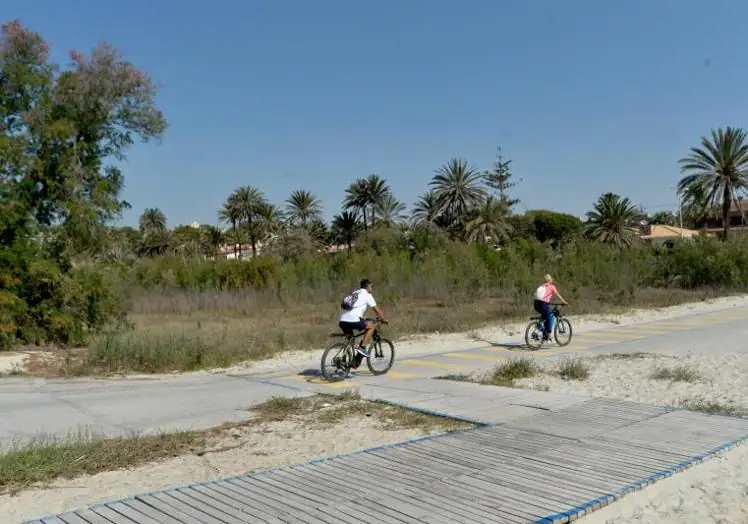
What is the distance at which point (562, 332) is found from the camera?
1773 cm

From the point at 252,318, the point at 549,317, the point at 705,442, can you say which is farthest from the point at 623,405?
the point at 252,318

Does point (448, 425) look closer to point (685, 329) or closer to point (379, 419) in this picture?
point (379, 419)

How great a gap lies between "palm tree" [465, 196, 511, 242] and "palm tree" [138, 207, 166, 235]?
5343cm

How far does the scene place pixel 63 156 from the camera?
713 inches

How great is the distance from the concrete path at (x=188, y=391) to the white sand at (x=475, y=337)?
0.81 meters

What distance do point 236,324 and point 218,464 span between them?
1918 cm

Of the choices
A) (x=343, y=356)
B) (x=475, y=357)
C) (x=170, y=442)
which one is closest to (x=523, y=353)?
(x=475, y=357)

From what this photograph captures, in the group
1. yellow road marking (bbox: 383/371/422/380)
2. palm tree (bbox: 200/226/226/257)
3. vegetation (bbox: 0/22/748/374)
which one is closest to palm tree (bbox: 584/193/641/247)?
vegetation (bbox: 0/22/748/374)

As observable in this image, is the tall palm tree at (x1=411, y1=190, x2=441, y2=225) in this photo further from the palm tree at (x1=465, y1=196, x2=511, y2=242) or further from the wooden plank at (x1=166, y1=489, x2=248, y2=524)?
the wooden plank at (x1=166, y1=489, x2=248, y2=524)

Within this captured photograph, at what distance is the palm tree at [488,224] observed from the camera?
235ft

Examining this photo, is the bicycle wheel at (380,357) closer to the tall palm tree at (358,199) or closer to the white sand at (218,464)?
the white sand at (218,464)

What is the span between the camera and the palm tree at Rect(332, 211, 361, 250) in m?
85.6

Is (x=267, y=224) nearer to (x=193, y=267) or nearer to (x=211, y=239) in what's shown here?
(x=211, y=239)

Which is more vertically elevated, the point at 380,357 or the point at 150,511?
the point at 380,357
